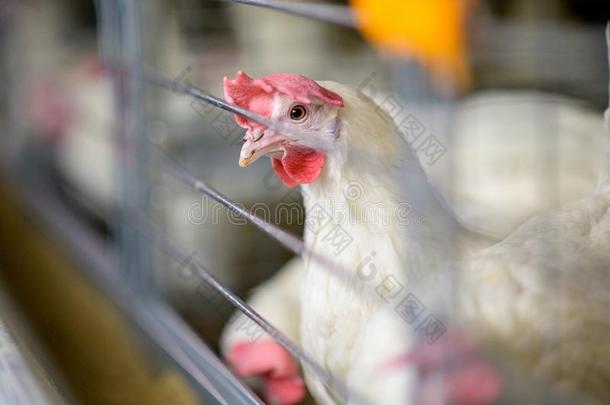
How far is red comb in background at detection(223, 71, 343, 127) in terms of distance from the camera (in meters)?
0.77

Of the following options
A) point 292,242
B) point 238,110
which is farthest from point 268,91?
point 292,242

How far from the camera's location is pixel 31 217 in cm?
188

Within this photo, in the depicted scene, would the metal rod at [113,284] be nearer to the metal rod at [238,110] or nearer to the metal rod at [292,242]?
the metal rod at [292,242]

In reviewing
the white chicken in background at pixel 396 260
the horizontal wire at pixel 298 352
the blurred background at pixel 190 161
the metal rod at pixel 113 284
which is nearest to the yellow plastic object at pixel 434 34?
the blurred background at pixel 190 161

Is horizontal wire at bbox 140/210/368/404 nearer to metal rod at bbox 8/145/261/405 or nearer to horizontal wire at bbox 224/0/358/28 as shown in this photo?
metal rod at bbox 8/145/261/405

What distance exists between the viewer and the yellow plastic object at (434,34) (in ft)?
2.09

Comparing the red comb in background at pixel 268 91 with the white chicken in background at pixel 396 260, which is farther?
the red comb in background at pixel 268 91

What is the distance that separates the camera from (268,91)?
78cm

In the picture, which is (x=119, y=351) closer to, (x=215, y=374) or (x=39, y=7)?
(x=215, y=374)

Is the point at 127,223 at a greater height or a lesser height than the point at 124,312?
greater

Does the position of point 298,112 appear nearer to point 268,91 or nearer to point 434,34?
point 268,91

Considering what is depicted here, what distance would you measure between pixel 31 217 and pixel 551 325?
1.47 m

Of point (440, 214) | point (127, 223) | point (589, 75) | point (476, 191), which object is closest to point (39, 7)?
point (127, 223)

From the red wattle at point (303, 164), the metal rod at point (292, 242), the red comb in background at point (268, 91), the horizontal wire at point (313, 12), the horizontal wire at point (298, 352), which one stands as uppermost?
the horizontal wire at point (313, 12)
